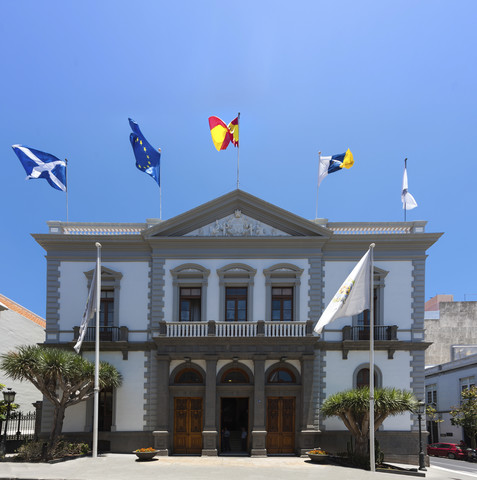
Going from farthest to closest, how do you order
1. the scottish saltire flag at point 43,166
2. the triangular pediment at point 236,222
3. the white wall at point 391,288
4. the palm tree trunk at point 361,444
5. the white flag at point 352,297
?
1. the triangular pediment at point 236,222
2. the white wall at point 391,288
3. the scottish saltire flag at point 43,166
4. the palm tree trunk at point 361,444
5. the white flag at point 352,297

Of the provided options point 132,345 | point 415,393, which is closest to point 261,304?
point 132,345

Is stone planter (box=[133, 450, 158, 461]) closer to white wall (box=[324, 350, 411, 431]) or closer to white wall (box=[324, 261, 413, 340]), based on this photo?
white wall (box=[324, 350, 411, 431])

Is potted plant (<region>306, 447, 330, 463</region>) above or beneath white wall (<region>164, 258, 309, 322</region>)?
beneath

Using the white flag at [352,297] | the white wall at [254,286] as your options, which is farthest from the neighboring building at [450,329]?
the white flag at [352,297]

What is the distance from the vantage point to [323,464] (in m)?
24.5

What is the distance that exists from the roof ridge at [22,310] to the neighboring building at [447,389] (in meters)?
32.7

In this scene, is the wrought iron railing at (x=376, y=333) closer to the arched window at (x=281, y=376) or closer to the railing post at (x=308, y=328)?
the railing post at (x=308, y=328)

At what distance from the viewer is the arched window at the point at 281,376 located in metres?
28.2

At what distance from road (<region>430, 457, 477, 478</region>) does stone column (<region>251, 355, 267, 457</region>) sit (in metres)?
9.28

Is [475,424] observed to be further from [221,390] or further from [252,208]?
[252,208]

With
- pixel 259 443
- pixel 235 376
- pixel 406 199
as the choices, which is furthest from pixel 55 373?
Answer: pixel 406 199

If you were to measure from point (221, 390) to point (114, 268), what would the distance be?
8113 mm

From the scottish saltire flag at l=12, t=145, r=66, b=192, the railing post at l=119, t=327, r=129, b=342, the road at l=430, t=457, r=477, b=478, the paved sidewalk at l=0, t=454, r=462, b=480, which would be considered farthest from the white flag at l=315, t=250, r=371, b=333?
the scottish saltire flag at l=12, t=145, r=66, b=192

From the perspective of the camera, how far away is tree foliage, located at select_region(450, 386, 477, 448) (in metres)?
37.9
